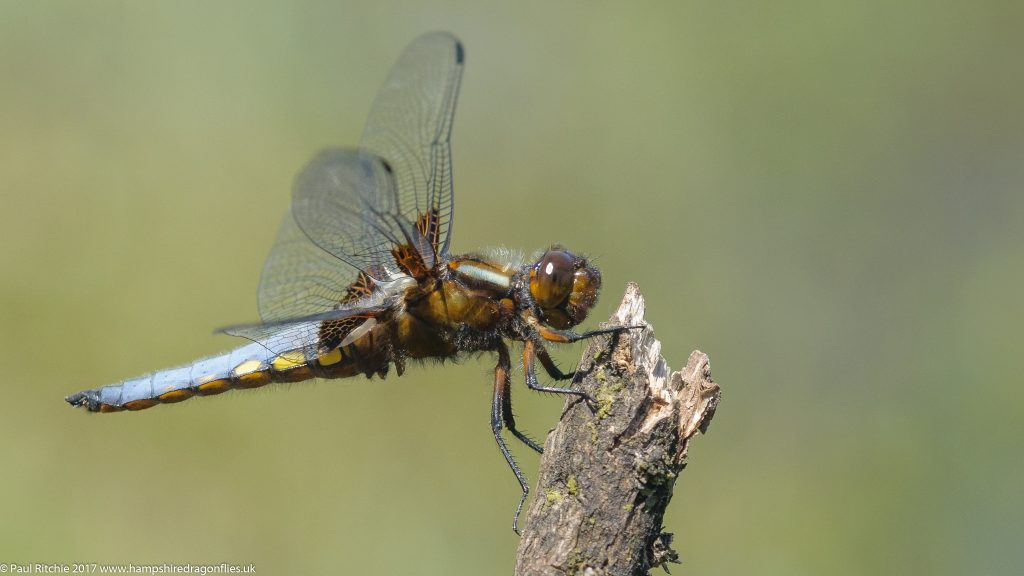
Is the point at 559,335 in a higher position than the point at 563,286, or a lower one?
lower

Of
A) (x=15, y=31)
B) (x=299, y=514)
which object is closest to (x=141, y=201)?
(x=15, y=31)

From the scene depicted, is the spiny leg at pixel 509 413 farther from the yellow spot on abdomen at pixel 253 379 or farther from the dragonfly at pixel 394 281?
the yellow spot on abdomen at pixel 253 379

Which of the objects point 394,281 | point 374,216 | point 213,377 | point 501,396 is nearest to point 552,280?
point 501,396

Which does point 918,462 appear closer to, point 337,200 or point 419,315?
point 419,315

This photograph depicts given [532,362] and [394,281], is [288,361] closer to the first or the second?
[394,281]

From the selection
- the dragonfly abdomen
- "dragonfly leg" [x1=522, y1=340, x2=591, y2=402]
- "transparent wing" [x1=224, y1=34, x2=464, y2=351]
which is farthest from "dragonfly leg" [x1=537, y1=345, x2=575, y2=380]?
the dragonfly abdomen

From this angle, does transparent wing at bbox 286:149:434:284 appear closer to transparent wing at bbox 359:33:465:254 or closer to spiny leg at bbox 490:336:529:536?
transparent wing at bbox 359:33:465:254

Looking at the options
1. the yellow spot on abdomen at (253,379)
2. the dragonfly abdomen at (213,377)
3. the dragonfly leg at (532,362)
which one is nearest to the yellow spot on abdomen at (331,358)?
the dragonfly abdomen at (213,377)
